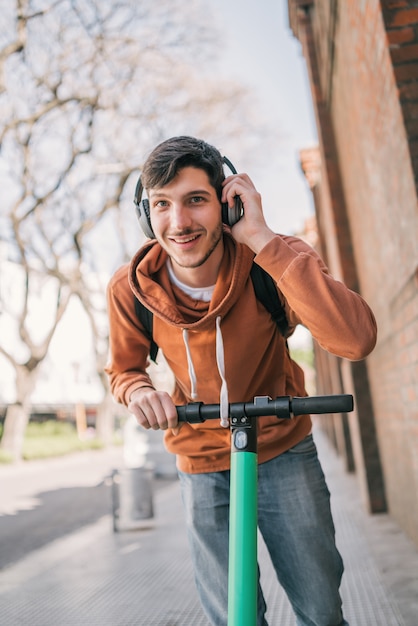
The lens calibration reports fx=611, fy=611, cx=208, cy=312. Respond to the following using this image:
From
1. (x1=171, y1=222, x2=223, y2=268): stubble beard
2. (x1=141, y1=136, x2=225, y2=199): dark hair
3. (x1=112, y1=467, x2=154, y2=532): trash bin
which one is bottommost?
(x1=112, y1=467, x2=154, y2=532): trash bin

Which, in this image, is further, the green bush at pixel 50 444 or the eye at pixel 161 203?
the green bush at pixel 50 444

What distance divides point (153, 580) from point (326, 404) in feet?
12.2

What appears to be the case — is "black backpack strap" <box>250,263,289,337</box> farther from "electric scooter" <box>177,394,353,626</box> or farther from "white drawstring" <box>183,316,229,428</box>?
"electric scooter" <box>177,394,353,626</box>

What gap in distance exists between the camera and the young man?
193 centimetres

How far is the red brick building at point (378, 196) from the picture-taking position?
11.0 feet

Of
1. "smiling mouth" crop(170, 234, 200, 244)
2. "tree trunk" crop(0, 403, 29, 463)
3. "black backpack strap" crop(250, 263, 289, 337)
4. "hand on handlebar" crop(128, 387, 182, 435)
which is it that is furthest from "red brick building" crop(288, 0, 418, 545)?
"tree trunk" crop(0, 403, 29, 463)

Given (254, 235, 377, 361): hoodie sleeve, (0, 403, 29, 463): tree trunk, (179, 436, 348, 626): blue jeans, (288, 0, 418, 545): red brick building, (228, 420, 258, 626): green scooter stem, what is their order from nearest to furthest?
(228, 420, 258, 626): green scooter stem < (254, 235, 377, 361): hoodie sleeve < (179, 436, 348, 626): blue jeans < (288, 0, 418, 545): red brick building < (0, 403, 29, 463): tree trunk

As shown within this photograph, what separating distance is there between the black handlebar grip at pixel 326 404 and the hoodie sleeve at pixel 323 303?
204 millimetres

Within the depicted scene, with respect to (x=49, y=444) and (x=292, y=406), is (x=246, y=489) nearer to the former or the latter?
(x=292, y=406)

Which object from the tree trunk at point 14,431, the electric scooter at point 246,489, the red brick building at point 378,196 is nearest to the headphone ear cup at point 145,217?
the electric scooter at point 246,489

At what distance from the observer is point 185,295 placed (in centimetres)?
216

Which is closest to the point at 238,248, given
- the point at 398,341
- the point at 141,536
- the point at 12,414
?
the point at 398,341

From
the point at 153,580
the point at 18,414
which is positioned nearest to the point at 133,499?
the point at 153,580

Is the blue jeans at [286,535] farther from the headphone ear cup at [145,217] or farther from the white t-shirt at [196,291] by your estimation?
the headphone ear cup at [145,217]
